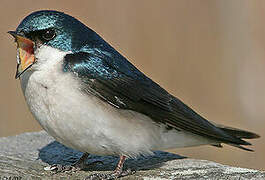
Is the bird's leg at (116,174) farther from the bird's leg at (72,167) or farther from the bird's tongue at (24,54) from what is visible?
the bird's tongue at (24,54)

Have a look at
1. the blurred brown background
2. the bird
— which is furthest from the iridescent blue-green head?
the blurred brown background

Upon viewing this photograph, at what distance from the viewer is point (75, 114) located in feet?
12.5

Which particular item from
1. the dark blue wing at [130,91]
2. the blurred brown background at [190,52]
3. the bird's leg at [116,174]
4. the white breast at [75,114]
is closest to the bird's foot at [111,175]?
the bird's leg at [116,174]

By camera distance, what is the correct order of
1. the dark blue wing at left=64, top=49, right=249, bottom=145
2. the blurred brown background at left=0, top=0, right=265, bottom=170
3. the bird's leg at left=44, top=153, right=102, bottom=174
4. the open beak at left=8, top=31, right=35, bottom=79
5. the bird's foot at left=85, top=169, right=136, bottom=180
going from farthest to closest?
the blurred brown background at left=0, top=0, right=265, bottom=170
the bird's leg at left=44, top=153, right=102, bottom=174
the bird's foot at left=85, top=169, right=136, bottom=180
the dark blue wing at left=64, top=49, right=249, bottom=145
the open beak at left=8, top=31, right=35, bottom=79

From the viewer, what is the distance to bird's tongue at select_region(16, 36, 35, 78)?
3.80m

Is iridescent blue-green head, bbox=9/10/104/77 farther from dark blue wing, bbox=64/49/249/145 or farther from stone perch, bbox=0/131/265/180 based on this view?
stone perch, bbox=0/131/265/180

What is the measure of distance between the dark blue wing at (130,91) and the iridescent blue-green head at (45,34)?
9 cm

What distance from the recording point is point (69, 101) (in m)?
3.81

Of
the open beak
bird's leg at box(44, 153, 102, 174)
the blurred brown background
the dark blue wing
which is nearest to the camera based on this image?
the open beak

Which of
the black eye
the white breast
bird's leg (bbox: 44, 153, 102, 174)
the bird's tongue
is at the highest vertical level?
the black eye

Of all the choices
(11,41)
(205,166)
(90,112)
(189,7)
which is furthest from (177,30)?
(90,112)

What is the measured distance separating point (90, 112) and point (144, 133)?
43cm

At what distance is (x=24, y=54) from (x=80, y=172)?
89cm

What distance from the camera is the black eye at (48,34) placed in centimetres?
383
